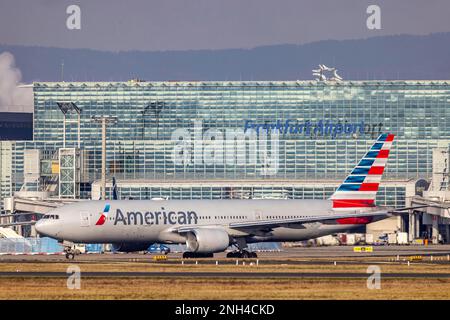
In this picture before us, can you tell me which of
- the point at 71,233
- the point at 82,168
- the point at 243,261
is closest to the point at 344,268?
the point at 243,261

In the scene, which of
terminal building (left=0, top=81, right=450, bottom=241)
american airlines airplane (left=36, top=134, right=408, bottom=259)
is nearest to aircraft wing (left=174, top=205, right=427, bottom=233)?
american airlines airplane (left=36, top=134, right=408, bottom=259)

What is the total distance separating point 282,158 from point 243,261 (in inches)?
4051

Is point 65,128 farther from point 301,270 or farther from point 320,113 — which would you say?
point 301,270

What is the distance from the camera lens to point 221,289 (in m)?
58.8

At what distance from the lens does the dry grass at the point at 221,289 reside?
55.1 m

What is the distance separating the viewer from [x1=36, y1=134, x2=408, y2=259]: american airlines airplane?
95625 millimetres

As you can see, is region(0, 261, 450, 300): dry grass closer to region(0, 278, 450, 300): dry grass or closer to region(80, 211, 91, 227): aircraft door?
region(0, 278, 450, 300): dry grass

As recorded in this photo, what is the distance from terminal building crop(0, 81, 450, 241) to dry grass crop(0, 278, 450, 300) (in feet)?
400

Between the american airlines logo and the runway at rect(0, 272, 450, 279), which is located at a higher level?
the american airlines logo

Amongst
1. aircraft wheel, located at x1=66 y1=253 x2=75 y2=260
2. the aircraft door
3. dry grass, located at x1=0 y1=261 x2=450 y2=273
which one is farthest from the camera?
aircraft wheel, located at x1=66 y1=253 x2=75 y2=260

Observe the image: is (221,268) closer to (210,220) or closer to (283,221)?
(283,221)

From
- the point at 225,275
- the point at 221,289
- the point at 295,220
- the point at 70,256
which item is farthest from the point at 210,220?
the point at 221,289

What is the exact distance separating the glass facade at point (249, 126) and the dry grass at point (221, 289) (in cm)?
12524
